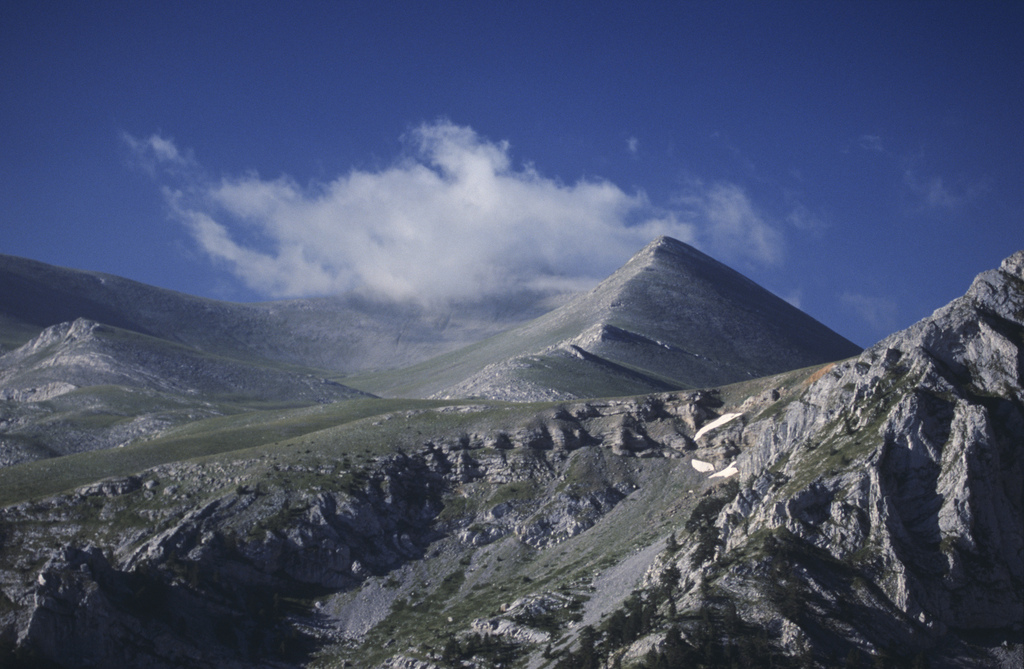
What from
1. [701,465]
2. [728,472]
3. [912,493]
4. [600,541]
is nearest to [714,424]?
[701,465]

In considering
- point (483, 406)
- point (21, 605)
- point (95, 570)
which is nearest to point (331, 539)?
point (95, 570)

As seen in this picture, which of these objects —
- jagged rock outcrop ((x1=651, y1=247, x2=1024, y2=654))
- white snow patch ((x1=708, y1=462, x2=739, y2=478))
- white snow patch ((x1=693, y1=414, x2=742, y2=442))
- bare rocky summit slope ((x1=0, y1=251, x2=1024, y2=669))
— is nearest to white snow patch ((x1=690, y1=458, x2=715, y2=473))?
bare rocky summit slope ((x1=0, y1=251, x2=1024, y2=669))

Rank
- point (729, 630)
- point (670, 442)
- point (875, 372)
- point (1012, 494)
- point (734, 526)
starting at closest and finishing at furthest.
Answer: point (729, 630) → point (1012, 494) → point (734, 526) → point (875, 372) → point (670, 442)

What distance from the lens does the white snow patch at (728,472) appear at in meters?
144

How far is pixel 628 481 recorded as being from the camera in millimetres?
154500

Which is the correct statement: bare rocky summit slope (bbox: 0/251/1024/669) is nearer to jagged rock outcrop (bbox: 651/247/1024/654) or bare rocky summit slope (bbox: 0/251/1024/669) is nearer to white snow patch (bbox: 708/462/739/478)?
jagged rock outcrop (bbox: 651/247/1024/654)

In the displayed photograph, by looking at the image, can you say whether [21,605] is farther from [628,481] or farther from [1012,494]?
[1012,494]

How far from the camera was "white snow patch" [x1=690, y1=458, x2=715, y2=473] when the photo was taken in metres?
150

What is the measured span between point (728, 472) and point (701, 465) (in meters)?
7.68

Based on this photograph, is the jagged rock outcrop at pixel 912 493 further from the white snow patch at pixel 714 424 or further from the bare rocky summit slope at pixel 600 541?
the white snow patch at pixel 714 424

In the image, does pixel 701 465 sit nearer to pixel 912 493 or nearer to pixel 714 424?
pixel 714 424

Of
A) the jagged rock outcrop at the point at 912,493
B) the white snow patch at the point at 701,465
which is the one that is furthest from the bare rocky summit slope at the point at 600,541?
the white snow patch at the point at 701,465

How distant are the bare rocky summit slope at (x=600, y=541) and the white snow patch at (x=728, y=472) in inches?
26.7

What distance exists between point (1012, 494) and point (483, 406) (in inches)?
4100
